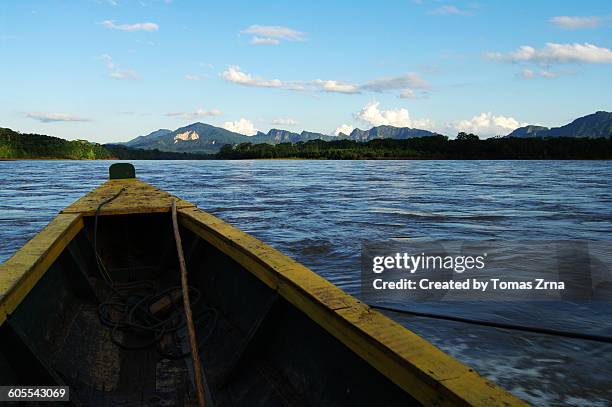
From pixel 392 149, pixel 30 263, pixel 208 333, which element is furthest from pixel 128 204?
pixel 392 149

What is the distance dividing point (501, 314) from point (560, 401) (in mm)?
2305

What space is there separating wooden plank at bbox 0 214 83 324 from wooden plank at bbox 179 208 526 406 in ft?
5.09

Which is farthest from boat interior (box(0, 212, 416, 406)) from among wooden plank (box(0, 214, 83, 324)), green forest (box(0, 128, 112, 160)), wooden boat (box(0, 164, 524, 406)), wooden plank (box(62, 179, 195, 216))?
green forest (box(0, 128, 112, 160))

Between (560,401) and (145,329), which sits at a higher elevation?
(145,329)

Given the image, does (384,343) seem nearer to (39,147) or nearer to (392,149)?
(392,149)

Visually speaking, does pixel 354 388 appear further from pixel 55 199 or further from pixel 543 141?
pixel 543 141

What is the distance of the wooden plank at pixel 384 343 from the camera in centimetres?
181

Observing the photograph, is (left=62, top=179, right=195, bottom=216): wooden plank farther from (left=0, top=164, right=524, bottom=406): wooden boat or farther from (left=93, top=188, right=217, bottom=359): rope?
(left=93, top=188, right=217, bottom=359): rope

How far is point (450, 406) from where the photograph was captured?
5.89 ft

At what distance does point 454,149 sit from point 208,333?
4307 inches

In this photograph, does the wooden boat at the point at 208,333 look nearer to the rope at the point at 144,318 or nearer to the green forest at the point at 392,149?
the rope at the point at 144,318

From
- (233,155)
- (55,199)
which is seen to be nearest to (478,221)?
(55,199)

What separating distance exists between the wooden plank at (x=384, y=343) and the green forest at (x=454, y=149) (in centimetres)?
10397

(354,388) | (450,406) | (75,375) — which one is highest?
(450,406)
